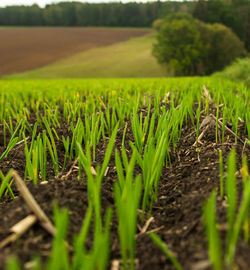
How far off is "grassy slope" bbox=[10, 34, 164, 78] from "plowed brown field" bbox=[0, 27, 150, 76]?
4.28 feet

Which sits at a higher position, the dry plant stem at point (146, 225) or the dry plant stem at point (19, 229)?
the dry plant stem at point (19, 229)

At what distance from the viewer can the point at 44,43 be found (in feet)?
113

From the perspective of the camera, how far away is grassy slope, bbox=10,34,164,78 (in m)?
28.1

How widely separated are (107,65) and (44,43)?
29.9 feet

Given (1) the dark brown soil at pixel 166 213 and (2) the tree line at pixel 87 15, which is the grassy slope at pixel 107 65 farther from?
(1) the dark brown soil at pixel 166 213

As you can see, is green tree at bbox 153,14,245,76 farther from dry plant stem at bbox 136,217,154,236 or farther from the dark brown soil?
dry plant stem at bbox 136,217,154,236

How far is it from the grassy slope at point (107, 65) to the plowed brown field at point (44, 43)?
1.31m

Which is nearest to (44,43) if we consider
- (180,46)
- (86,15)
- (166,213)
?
(180,46)

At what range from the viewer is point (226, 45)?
27.1m

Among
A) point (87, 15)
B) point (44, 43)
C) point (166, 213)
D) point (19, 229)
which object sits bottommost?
point (166, 213)

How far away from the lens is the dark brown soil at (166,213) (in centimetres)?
60

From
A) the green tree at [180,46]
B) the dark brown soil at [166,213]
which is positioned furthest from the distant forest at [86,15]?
the dark brown soil at [166,213]

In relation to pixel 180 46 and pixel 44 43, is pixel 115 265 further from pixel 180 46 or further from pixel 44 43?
pixel 44 43

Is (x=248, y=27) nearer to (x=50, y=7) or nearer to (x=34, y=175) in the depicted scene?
(x=50, y=7)
